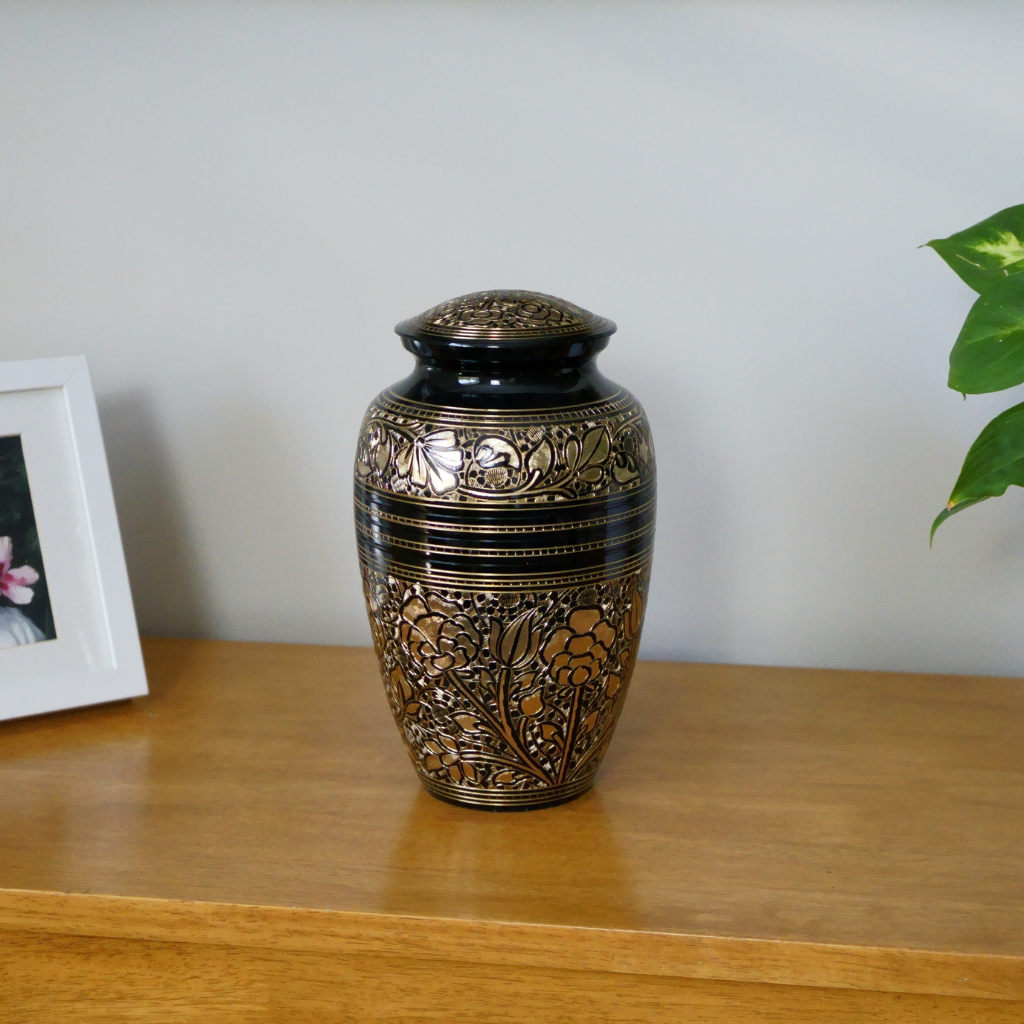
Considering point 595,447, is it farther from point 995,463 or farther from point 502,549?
point 995,463

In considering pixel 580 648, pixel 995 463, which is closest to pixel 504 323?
pixel 580 648

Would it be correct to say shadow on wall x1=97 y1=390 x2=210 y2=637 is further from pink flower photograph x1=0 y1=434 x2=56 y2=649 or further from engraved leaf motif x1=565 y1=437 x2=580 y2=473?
engraved leaf motif x1=565 y1=437 x2=580 y2=473

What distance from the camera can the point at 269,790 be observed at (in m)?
0.78

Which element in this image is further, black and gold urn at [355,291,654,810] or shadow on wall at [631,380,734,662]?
shadow on wall at [631,380,734,662]

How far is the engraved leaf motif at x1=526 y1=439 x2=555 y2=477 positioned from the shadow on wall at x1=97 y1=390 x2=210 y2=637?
0.53 m

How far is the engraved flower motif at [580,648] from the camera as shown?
2.29 ft

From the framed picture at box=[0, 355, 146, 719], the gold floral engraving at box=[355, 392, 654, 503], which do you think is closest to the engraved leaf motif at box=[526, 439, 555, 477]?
the gold floral engraving at box=[355, 392, 654, 503]

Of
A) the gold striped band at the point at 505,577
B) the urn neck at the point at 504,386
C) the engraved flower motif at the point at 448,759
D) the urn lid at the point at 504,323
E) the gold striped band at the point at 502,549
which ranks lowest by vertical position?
the engraved flower motif at the point at 448,759

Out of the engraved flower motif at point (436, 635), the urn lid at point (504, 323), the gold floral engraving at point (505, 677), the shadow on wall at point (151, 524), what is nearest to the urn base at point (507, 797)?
the gold floral engraving at point (505, 677)

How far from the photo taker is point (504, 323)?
2.25ft

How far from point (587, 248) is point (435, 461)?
37 cm

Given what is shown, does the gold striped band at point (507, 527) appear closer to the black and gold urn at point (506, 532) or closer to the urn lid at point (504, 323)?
the black and gold urn at point (506, 532)

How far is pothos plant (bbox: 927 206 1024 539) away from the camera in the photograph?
66cm

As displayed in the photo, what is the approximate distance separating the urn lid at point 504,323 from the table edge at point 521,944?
0.36 metres
